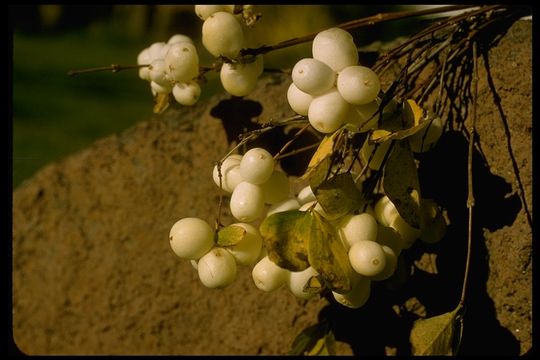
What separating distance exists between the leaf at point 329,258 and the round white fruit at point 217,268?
0.27 ft

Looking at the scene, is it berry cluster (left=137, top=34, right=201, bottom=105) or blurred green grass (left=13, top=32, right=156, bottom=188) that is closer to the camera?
berry cluster (left=137, top=34, right=201, bottom=105)

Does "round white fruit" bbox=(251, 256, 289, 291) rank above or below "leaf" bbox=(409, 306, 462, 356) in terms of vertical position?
Result: above

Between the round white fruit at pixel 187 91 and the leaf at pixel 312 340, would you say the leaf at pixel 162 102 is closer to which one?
the round white fruit at pixel 187 91

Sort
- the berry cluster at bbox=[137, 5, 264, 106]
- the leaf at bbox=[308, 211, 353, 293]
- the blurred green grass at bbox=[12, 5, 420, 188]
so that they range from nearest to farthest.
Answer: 1. the leaf at bbox=[308, 211, 353, 293]
2. the berry cluster at bbox=[137, 5, 264, 106]
3. the blurred green grass at bbox=[12, 5, 420, 188]

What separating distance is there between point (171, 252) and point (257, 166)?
0.31 metres

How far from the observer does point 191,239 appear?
573mm

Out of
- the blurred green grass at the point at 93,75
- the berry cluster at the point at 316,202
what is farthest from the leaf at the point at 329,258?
the blurred green grass at the point at 93,75

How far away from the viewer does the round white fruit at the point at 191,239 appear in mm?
574

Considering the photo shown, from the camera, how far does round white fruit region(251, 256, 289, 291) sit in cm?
57

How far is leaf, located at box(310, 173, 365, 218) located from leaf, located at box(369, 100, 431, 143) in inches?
1.6

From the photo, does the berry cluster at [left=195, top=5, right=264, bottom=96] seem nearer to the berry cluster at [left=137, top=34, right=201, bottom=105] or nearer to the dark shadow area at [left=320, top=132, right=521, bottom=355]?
the berry cluster at [left=137, top=34, right=201, bottom=105]

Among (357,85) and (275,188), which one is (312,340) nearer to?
(275,188)

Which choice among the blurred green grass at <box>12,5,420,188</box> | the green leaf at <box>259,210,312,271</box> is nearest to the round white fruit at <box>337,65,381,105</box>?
the green leaf at <box>259,210,312,271</box>
